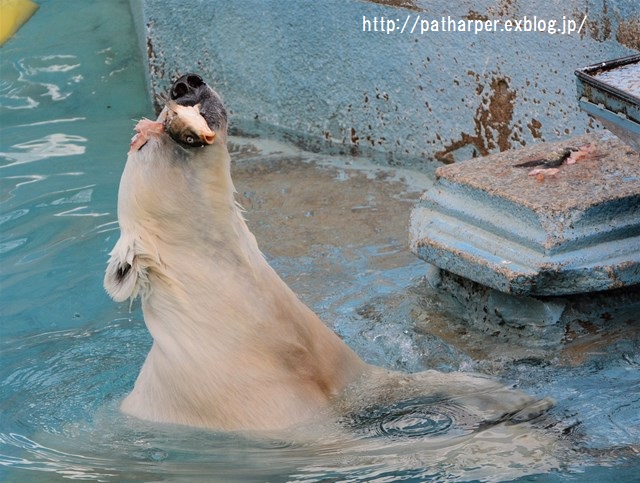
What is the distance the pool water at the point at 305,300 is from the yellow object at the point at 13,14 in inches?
27.4

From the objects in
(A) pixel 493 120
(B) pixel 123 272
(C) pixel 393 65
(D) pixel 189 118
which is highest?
(D) pixel 189 118

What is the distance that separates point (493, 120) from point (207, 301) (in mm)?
2880

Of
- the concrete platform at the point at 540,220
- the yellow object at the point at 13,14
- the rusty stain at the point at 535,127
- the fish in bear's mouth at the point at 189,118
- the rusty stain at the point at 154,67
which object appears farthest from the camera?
the yellow object at the point at 13,14

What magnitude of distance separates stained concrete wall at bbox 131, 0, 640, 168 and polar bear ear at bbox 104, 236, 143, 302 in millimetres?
2753

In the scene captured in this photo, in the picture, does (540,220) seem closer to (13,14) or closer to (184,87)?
(184,87)

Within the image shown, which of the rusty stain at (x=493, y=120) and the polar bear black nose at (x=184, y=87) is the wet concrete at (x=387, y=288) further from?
the polar bear black nose at (x=184, y=87)

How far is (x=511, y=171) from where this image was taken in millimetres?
4180

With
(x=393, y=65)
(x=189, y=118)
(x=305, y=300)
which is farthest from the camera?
(x=393, y=65)

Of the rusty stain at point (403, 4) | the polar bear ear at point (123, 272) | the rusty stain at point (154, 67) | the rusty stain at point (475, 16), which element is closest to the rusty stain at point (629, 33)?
the rusty stain at point (475, 16)

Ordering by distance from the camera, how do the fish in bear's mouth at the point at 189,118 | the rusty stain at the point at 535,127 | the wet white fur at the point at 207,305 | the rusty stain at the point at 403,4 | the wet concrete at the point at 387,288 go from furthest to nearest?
the rusty stain at the point at 403,4, the rusty stain at the point at 535,127, the wet concrete at the point at 387,288, the wet white fur at the point at 207,305, the fish in bear's mouth at the point at 189,118

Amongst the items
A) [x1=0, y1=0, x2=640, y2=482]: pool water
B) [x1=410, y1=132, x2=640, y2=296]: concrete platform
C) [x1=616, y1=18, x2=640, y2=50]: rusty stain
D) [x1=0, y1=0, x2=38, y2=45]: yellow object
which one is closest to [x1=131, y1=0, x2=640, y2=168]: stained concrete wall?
[x1=616, y1=18, x2=640, y2=50]: rusty stain

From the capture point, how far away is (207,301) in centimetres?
333

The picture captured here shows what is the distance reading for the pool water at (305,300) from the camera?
3279 millimetres

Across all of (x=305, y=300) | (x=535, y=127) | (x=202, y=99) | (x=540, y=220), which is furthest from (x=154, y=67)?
(x=202, y=99)
